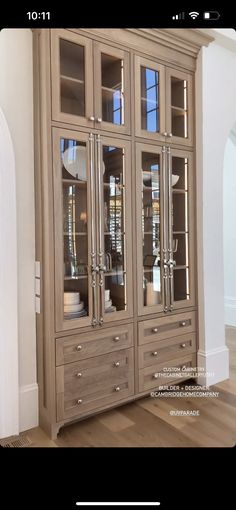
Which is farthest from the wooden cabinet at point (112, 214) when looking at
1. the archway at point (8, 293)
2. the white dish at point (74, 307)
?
the archway at point (8, 293)

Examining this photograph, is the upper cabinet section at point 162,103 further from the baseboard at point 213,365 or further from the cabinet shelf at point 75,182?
the baseboard at point 213,365

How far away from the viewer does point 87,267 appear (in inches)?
74.7

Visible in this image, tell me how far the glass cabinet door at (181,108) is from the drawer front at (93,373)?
153 cm

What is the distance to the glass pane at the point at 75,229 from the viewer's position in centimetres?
184

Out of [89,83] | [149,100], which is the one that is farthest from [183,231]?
[89,83]

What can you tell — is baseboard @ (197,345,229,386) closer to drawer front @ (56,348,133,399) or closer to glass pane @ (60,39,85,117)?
drawer front @ (56,348,133,399)

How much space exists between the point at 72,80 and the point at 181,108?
35.5 inches

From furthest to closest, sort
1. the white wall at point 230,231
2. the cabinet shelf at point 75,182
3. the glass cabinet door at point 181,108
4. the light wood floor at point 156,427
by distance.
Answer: the white wall at point 230,231, the glass cabinet door at point 181,108, the cabinet shelf at point 75,182, the light wood floor at point 156,427

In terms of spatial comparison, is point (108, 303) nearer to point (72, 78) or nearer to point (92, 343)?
point (92, 343)

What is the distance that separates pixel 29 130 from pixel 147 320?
1.37 meters

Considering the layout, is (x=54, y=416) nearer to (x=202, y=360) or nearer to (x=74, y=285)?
(x=74, y=285)

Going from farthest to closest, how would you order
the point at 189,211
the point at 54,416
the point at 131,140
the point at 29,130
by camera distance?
the point at 189,211 → the point at 131,140 → the point at 29,130 → the point at 54,416

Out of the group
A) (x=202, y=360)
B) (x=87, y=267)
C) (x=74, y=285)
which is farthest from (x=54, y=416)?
(x=202, y=360)

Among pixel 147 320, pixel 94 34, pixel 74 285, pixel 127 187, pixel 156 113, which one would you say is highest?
pixel 94 34
